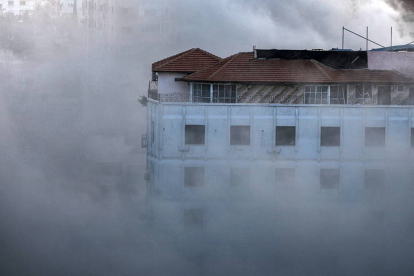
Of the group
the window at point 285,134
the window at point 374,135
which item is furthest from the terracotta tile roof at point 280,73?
the window at point 374,135

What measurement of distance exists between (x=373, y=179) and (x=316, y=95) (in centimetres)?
508

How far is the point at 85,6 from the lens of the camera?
48.3 m

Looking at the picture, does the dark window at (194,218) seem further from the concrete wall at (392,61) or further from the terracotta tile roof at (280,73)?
the concrete wall at (392,61)

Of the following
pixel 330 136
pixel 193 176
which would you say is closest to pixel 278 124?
pixel 330 136

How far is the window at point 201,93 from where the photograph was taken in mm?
36812

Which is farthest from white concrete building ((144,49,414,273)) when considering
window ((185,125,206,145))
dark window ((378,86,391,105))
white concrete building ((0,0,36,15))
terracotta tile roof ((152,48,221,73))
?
white concrete building ((0,0,36,15))

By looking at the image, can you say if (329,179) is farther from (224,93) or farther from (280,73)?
(224,93)

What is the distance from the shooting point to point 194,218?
35.9 m

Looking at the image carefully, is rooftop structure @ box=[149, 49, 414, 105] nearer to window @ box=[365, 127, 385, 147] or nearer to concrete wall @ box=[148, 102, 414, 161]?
concrete wall @ box=[148, 102, 414, 161]

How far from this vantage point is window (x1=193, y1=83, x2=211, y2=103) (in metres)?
36.8

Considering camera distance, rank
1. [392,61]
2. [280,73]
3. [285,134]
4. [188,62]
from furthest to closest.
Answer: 1. [188,62]
2. [392,61]
3. [280,73]
4. [285,134]

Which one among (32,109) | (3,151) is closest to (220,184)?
(3,151)

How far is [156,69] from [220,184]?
25.6 feet

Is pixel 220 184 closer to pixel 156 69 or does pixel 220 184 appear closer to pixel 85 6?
pixel 156 69
